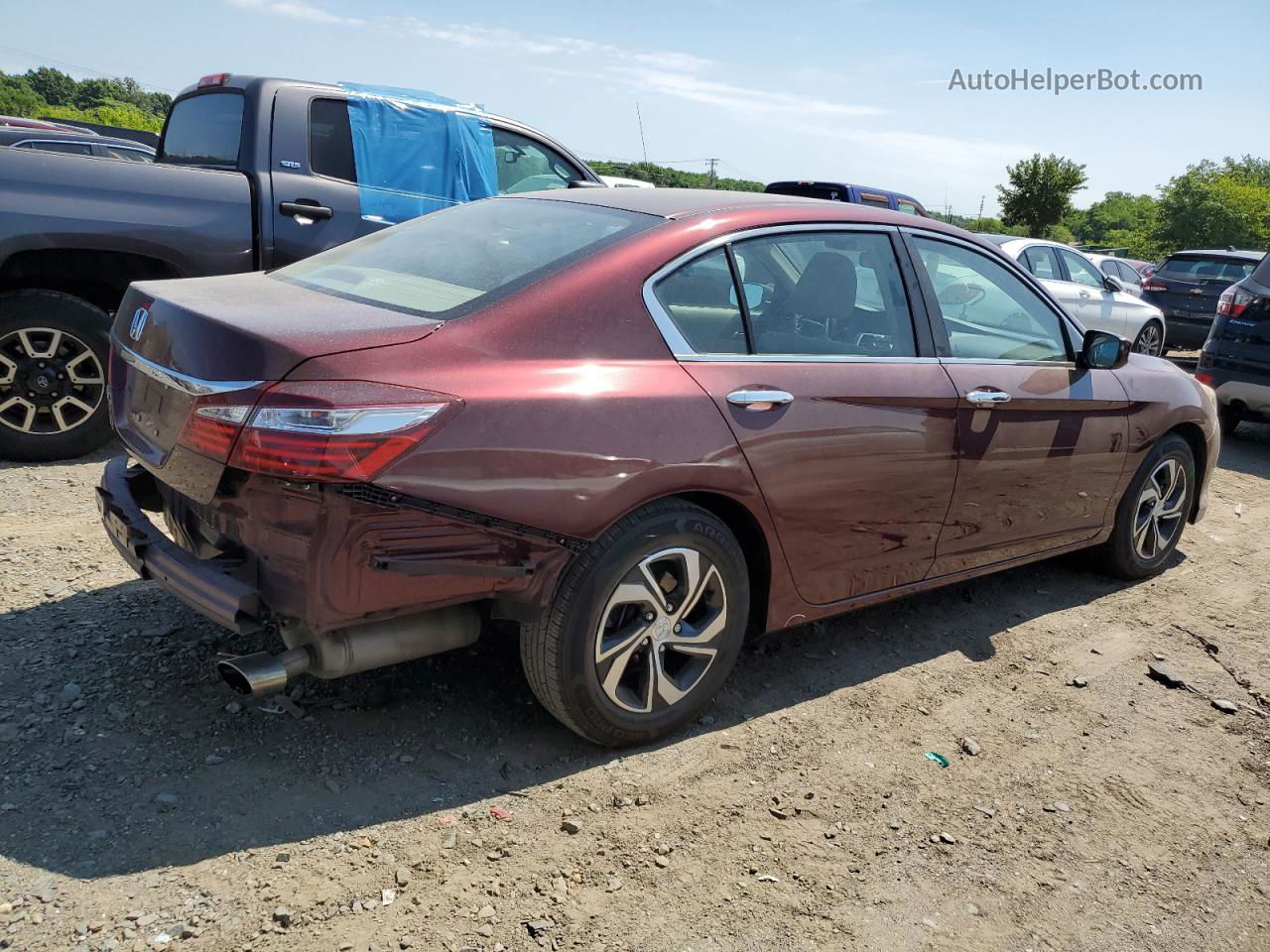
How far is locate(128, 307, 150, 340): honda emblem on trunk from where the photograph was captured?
3.05 meters

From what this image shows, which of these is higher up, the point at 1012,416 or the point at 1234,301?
the point at 1234,301

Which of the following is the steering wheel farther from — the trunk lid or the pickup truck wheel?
the pickup truck wheel

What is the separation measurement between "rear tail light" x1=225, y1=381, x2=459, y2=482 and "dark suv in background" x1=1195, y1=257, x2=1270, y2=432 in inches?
312

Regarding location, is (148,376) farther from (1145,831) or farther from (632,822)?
(1145,831)

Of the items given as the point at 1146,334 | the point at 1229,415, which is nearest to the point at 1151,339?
the point at 1146,334

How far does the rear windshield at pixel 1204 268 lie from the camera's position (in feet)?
45.8

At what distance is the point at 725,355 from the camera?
324 cm

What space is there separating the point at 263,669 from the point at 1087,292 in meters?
11.8

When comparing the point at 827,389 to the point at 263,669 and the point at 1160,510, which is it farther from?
the point at 1160,510

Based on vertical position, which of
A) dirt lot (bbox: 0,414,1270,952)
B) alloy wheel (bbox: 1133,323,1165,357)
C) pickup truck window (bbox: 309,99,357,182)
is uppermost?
pickup truck window (bbox: 309,99,357,182)

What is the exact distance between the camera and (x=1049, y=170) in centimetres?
4859

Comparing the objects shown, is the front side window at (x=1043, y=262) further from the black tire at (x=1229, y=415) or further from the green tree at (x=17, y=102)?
the green tree at (x=17, y=102)

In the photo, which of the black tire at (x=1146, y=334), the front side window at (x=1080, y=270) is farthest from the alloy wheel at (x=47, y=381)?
the black tire at (x=1146, y=334)

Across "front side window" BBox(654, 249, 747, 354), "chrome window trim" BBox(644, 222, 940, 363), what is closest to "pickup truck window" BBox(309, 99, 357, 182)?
"chrome window trim" BBox(644, 222, 940, 363)
